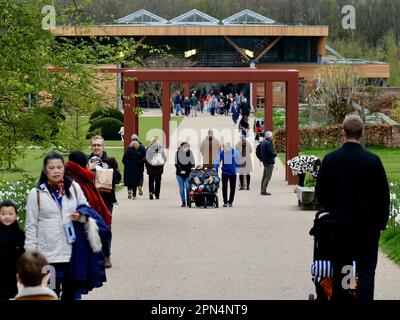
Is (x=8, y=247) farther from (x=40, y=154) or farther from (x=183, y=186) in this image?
(x=40, y=154)

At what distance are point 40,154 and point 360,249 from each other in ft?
114

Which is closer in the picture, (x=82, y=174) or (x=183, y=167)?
(x=82, y=174)

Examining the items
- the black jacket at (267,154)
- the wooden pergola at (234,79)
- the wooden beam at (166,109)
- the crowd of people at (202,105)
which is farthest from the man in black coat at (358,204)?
the crowd of people at (202,105)

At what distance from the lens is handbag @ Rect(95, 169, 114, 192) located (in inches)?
559

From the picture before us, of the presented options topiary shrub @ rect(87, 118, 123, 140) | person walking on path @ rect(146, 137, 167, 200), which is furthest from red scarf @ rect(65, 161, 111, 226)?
topiary shrub @ rect(87, 118, 123, 140)

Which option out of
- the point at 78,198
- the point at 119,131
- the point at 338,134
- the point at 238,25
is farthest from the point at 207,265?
the point at 238,25

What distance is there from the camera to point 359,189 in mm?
9438

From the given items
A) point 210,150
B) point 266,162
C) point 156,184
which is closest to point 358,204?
point 156,184

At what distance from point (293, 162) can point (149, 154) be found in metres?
3.28

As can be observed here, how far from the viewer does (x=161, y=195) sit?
90.8ft

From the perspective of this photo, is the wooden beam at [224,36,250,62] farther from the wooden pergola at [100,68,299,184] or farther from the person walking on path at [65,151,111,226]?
the person walking on path at [65,151,111,226]

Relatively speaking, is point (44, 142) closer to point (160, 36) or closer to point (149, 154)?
point (149, 154)

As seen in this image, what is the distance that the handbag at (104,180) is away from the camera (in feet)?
46.5

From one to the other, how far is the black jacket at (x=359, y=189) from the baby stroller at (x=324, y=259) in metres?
0.16
